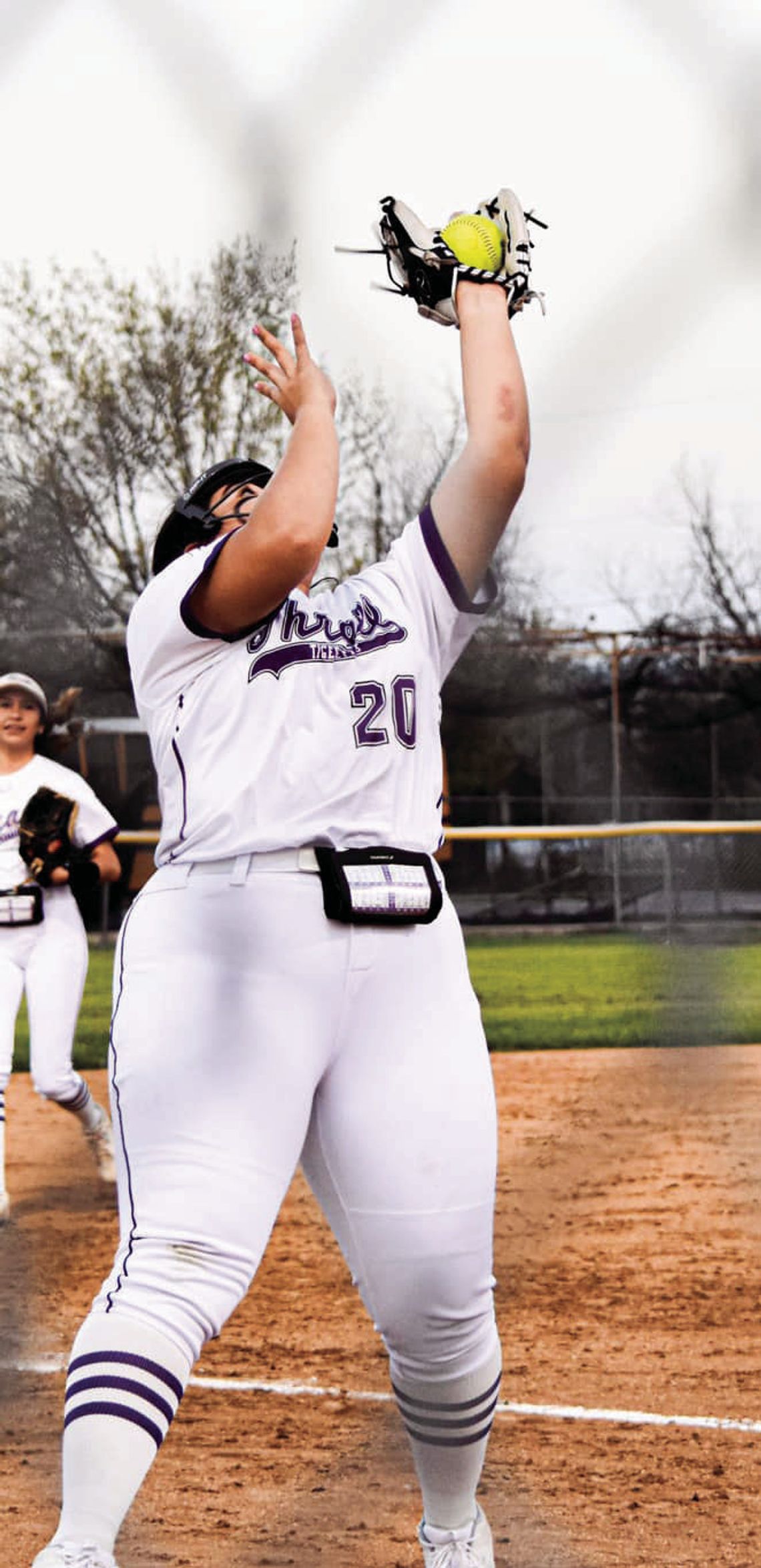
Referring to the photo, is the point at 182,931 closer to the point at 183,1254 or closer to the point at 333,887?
the point at 333,887

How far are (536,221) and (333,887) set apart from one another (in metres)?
0.66

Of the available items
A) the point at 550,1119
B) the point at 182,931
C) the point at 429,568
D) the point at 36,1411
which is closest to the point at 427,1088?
the point at 182,931

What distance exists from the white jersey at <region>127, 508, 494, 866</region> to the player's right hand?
168mm

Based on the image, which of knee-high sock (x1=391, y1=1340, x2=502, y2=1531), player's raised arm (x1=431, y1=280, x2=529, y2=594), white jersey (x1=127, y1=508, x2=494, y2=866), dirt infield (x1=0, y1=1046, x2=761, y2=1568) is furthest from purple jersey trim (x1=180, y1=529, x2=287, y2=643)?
dirt infield (x1=0, y1=1046, x2=761, y2=1568)

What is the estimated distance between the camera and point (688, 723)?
10258 mm

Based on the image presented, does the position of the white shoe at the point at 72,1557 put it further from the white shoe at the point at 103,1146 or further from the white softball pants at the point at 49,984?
the white shoe at the point at 103,1146

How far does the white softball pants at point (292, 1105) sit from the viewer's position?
1.52m

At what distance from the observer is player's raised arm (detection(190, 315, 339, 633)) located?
156 cm

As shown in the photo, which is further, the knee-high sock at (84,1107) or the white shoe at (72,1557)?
the knee-high sock at (84,1107)

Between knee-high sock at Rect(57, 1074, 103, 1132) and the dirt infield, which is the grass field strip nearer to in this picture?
the dirt infield

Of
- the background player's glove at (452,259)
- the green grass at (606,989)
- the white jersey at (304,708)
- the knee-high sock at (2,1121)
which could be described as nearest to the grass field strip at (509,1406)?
the knee-high sock at (2,1121)

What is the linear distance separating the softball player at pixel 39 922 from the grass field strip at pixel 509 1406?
1322 millimetres

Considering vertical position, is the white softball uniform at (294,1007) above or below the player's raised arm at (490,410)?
below

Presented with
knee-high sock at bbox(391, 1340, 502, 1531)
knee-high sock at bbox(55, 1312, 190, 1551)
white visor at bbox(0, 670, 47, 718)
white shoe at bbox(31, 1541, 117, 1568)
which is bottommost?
knee-high sock at bbox(391, 1340, 502, 1531)
